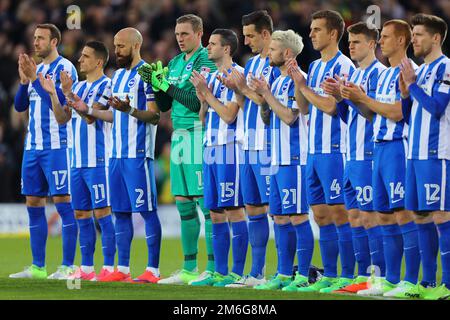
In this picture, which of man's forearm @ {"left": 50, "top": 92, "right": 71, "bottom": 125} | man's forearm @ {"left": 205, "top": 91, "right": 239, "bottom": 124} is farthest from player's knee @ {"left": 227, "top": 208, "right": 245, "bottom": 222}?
man's forearm @ {"left": 50, "top": 92, "right": 71, "bottom": 125}

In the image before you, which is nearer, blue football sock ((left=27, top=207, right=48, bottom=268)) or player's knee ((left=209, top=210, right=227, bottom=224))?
player's knee ((left=209, top=210, right=227, bottom=224))

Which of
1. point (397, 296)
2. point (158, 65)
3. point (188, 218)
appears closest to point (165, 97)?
point (158, 65)

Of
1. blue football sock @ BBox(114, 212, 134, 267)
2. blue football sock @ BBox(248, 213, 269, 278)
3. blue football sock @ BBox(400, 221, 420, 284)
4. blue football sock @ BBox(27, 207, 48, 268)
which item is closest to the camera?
blue football sock @ BBox(400, 221, 420, 284)

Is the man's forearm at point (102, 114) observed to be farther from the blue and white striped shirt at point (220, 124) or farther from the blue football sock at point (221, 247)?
the blue football sock at point (221, 247)

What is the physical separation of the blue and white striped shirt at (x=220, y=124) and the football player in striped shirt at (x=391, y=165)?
1678 mm

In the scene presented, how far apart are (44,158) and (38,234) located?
2.68 feet

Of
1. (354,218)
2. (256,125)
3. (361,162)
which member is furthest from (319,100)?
(354,218)

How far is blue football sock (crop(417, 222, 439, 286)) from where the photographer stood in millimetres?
9742

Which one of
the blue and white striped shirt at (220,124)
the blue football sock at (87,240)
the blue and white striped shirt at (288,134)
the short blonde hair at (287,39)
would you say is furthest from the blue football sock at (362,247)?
the blue football sock at (87,240)

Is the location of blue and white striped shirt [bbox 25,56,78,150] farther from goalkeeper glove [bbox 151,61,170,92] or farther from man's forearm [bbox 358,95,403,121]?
man's forearm [bbox 358,95,403,121]

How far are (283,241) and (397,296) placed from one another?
1.55m

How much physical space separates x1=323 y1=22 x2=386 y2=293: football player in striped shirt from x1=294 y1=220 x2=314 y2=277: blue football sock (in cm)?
44
